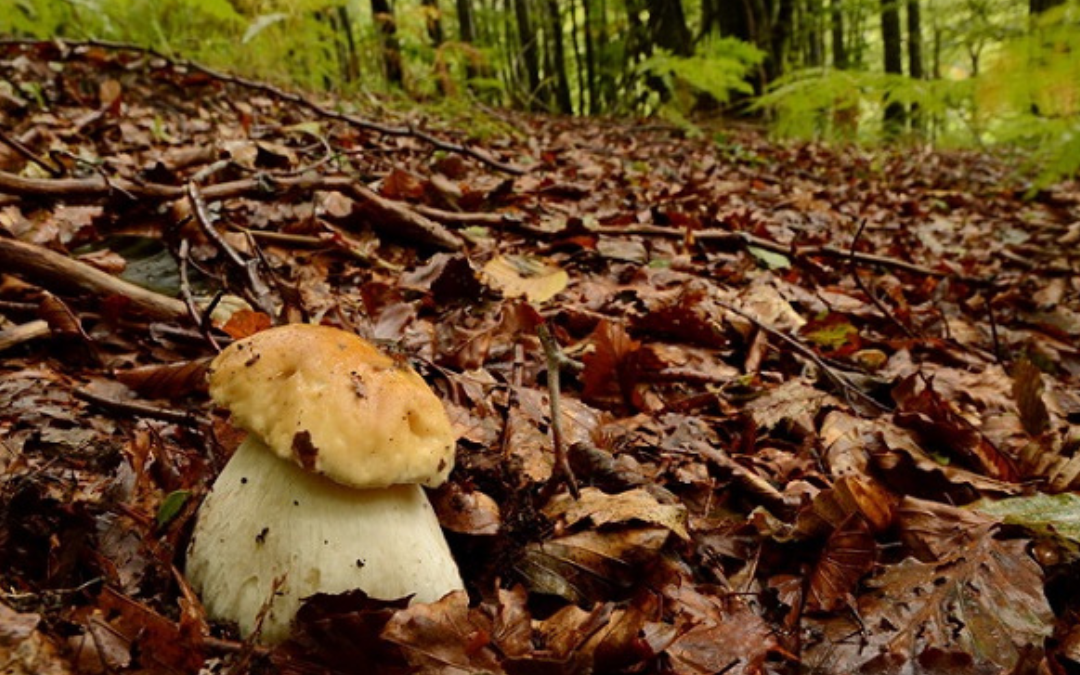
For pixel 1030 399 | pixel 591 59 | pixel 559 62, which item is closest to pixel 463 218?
pixel 1030 399

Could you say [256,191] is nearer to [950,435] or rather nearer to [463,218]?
[463,218]

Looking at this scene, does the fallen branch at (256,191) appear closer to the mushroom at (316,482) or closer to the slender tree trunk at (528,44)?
the mushroom at (316,482)

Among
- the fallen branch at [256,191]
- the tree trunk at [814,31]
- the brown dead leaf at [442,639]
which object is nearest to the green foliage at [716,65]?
the tree trunk at [814,31]

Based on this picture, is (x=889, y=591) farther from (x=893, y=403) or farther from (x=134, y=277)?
(x=134, y=277)

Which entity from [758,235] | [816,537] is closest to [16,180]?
[816,537]

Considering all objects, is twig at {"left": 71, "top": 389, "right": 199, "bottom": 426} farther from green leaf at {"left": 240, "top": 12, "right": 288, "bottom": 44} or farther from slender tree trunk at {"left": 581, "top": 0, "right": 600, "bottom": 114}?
slender tree trunk at {"left": 581, "top": 0, "right": 600, "bottom": 114}

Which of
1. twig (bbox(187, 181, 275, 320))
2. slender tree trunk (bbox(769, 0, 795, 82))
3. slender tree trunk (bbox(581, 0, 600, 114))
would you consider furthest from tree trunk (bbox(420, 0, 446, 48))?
twig (bbox(187, 181, 275, 320))
